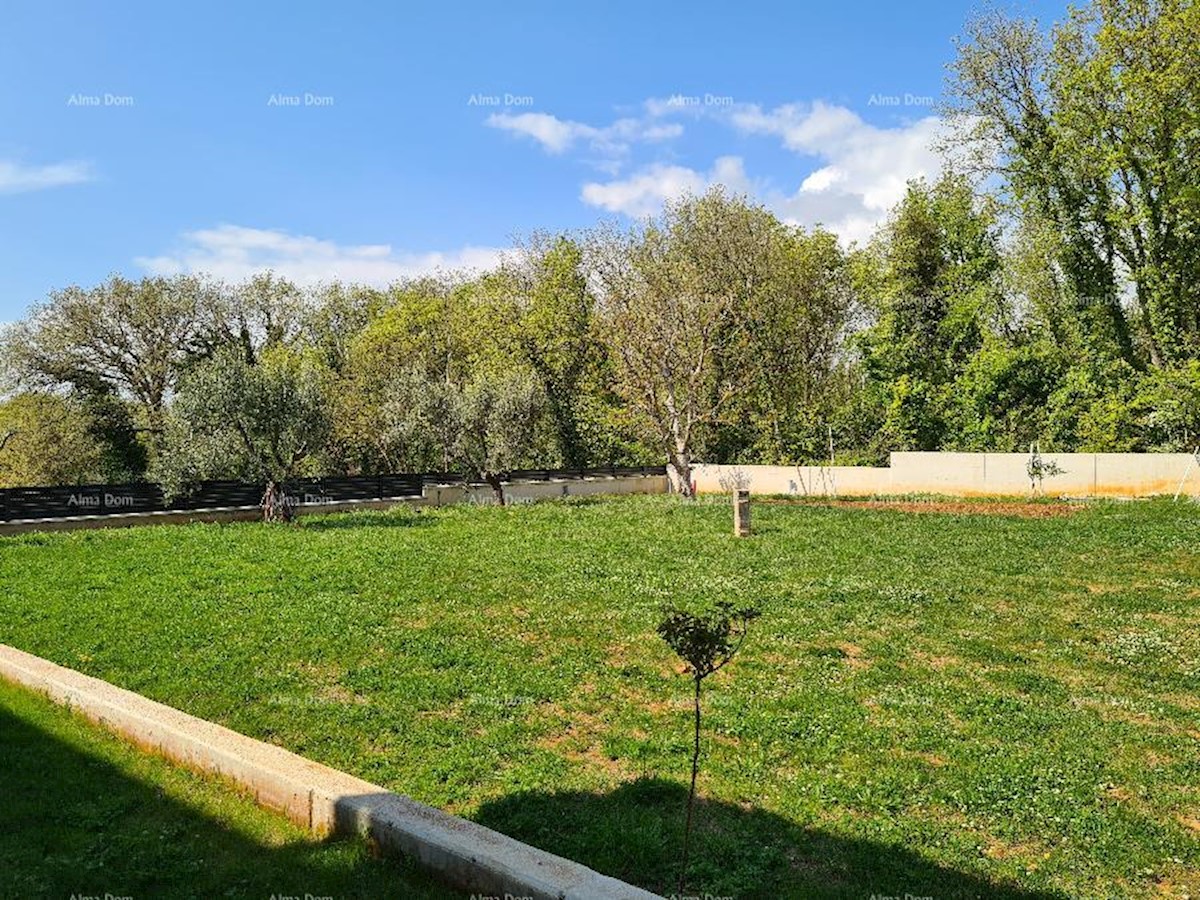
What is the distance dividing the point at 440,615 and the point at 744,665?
19.1ft

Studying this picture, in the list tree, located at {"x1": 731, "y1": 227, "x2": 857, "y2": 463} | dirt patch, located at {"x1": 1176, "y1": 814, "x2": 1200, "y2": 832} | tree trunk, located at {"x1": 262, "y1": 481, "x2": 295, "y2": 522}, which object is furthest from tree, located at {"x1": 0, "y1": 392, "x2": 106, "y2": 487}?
dirt patch, located at {"x1": 1176, "y1": 814, "x2": 1200, "y2": 832}

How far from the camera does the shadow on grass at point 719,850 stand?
6.24 metres

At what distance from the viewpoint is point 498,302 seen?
2036 inches

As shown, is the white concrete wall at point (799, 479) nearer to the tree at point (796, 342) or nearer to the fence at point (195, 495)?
the tree at point (796, 342)

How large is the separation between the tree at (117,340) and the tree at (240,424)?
905 inches


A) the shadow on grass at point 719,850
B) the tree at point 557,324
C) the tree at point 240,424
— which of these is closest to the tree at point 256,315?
the tree at point 557,324

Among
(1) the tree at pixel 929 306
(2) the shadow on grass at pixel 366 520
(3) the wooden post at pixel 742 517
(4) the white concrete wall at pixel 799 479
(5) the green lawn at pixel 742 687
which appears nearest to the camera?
(5) the green lawn at pixel 742 687

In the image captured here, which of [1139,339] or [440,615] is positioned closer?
[440,615]

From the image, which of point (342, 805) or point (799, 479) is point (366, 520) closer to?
point (342, 805)

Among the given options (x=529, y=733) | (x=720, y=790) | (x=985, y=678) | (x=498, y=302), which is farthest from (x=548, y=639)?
(x=498, y=302)

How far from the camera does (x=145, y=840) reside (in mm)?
6891

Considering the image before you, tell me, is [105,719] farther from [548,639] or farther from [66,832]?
[548,639]

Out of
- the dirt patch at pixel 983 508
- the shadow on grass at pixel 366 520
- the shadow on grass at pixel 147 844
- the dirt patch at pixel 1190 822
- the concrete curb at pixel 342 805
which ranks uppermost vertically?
the dirt patch at pixel 983 508

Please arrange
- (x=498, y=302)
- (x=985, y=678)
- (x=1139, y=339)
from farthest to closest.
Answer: (x=498, y=302)
(x=1139, y=339)
(x=985, y=678)
